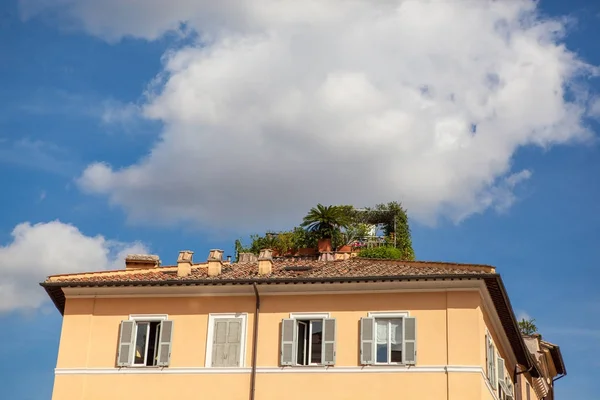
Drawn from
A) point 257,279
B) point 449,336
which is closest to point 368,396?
point 449,336

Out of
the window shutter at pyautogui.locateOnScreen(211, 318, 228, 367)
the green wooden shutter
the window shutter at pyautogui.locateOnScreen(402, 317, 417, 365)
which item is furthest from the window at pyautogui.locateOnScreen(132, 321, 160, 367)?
the green wooden shutter

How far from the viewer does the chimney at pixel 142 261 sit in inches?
1377

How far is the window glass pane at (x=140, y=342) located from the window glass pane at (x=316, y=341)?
18.1 ft

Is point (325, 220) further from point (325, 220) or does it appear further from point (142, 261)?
point (142, 261)

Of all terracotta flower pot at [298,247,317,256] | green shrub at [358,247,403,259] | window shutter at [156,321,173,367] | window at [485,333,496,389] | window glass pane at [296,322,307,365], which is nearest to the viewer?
window glass pane at [296,322,307,365]

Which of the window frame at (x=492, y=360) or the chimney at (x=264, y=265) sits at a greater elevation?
the chimney at (x=264, y=265)

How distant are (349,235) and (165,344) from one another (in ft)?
97.8

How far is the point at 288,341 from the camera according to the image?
2825 centimetres

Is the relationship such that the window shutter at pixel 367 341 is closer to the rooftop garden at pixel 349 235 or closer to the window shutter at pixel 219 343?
the window shutter at pixel 219 343

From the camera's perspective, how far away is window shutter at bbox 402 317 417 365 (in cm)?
2723

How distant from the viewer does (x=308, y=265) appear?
32.1m

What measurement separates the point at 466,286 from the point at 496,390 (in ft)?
15.3

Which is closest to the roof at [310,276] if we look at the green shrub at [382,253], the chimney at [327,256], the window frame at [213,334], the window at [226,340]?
the window frame at [213,334]

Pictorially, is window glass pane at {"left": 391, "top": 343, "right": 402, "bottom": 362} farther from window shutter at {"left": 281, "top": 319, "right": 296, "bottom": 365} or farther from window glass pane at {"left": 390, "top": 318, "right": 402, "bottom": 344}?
window shutter at {"left": 281, "top": 319, "right": 296, "bottom": 365}
